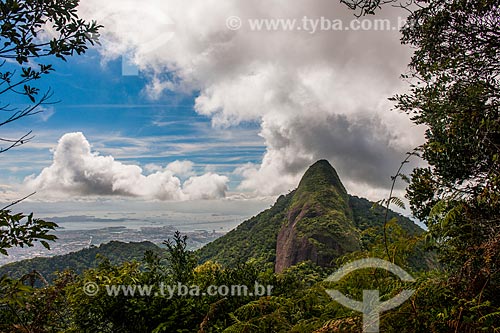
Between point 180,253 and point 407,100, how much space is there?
4.14 metres

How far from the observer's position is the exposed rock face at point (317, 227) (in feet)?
83.7

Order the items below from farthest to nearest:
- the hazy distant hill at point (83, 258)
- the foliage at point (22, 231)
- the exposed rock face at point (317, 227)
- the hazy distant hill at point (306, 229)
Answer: the hazy distant hill at point (306, 229) < the exposed rock face at point (317, 227) < the hazy distant hill at point (83, 258) < the foliage at point (22, 231)

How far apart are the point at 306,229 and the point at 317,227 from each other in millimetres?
997

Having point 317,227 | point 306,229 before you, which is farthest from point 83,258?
point 317,227

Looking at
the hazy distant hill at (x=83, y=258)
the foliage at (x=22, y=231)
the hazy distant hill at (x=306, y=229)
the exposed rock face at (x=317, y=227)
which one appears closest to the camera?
the foliage at (x=22, y=231)

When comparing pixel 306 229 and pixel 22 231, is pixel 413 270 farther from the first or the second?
pixel 306 229

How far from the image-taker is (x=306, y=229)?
30.4 meters

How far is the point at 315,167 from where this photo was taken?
5172cm

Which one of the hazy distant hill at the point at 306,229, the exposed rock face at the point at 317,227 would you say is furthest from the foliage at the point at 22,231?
the hazy distant hill at the point at 306,229

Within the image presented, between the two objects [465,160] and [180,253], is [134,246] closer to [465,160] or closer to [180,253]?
[180,253]

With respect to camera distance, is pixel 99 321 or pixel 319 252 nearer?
pixel 99 321

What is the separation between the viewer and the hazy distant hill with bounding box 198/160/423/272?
85.6 ft

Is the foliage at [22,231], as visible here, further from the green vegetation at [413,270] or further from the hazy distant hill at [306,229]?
the hazy distant hill at [306,229]

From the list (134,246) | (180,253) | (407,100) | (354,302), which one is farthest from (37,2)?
(134,246)
